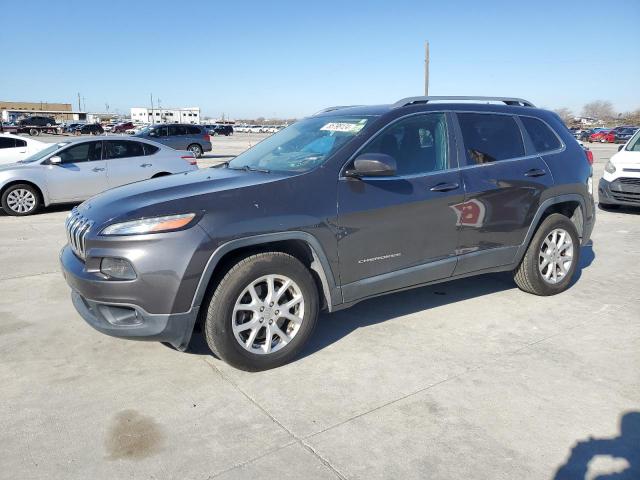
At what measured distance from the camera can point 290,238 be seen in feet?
11.1

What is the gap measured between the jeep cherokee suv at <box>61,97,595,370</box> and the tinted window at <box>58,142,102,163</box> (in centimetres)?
663

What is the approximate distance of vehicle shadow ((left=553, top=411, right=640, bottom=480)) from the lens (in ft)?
8.15

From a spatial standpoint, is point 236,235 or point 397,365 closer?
point 236,235

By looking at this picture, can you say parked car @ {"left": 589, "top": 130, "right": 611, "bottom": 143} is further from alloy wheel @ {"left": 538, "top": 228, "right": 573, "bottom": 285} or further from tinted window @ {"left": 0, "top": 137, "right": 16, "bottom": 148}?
alloy wheel @ {"left": 538, "top": 228, "right": 573, "bottom": 285}

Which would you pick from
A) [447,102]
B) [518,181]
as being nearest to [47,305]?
[447,102]

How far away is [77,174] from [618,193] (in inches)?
399

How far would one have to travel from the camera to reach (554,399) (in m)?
3.14

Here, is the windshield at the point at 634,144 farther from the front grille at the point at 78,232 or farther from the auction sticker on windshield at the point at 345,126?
the front grille at the point at 78,232

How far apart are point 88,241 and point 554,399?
3.01 meters

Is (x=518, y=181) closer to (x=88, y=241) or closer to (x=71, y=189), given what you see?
(x=88, y=241)

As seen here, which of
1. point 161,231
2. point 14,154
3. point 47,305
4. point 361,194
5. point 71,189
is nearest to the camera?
point 161,231

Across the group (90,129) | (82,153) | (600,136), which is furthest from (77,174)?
(90,129)

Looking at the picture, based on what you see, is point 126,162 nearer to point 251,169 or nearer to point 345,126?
point 251,169

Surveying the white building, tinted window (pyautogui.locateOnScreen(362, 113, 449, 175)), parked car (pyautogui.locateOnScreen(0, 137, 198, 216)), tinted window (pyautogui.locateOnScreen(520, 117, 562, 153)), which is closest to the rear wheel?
parked car (pyautogui.locateOnScreen(0, 137, 198, 216))
